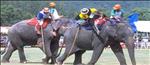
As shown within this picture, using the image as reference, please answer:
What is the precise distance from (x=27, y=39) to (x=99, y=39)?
3.54m

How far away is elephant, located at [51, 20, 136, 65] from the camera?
1861 centimetres

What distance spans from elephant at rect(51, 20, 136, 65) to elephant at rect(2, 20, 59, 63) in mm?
1083

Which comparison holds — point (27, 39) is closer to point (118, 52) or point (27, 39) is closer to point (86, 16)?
point (86, 16)

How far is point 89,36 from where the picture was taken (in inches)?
747

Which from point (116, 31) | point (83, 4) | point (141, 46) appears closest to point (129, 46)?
point (116, 31)

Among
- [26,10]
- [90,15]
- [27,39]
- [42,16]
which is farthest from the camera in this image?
[26,10]

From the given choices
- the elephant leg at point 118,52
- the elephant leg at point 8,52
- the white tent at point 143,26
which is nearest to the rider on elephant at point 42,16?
the elephant leg at point 8,52

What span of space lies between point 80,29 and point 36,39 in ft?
8.07

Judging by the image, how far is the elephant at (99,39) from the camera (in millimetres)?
18609

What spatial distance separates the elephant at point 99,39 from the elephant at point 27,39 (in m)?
1.08

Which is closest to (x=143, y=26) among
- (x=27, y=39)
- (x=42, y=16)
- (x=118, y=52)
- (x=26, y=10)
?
(x=27, y=39)

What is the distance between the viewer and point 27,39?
70.2 ft

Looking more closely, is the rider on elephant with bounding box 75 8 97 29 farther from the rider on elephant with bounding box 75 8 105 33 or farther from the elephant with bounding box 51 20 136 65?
the elephant with bounding box 51 20 136 65

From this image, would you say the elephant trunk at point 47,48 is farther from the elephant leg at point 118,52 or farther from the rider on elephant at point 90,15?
the elephant leg at point 118,52
